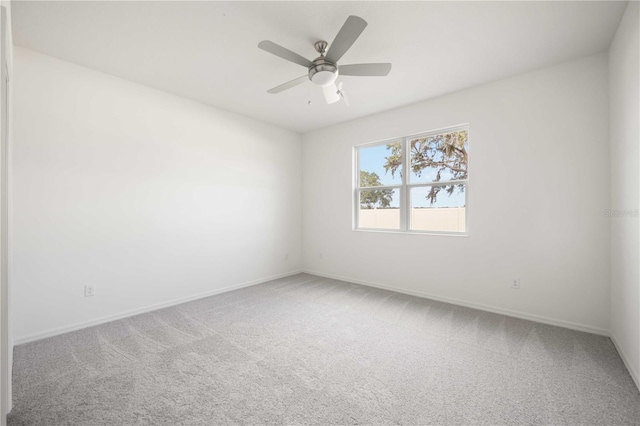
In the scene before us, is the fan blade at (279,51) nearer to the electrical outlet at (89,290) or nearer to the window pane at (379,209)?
the window pane at (379,209)

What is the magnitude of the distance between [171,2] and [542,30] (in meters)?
2.94

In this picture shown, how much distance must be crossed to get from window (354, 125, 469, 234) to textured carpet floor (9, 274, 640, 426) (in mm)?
1297

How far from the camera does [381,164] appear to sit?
14.2 feet

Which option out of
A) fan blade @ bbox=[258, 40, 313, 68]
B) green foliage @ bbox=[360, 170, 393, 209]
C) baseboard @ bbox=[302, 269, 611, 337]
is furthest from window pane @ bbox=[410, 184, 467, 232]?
fan blade @ bbox=[258, 40, 313, 68]

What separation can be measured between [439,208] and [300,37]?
269 centimetres

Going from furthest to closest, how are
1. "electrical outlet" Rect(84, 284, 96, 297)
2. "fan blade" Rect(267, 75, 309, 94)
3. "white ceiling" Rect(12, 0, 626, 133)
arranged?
"electrical outlet" Rect(84, 284, 96, 297)
"fan blade" Rect(267, 75, 309, 94)
"white ceiling" Rect(12, 0, 626, 133)

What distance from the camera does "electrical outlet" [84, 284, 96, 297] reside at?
2.79 meters

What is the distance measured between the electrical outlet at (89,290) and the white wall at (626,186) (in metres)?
4.60

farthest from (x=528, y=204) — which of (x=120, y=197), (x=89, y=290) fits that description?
(x=89, y=290)

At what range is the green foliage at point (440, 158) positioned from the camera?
11.6 feet

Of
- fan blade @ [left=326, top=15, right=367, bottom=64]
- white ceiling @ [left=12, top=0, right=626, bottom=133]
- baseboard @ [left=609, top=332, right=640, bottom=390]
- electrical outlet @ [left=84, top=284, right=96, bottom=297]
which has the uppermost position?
white ceiling @ [left=12, top=0, right=626, bottom=133]

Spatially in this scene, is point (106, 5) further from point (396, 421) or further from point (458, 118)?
point (458, 118)

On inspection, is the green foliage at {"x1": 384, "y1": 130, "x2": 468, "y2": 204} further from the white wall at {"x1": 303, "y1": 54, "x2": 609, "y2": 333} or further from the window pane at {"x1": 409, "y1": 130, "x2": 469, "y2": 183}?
the white wall at {"x1": 303, "y1": 54, "x2": 609, "y2": 333}

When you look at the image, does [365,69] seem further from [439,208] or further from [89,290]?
[89,290]
